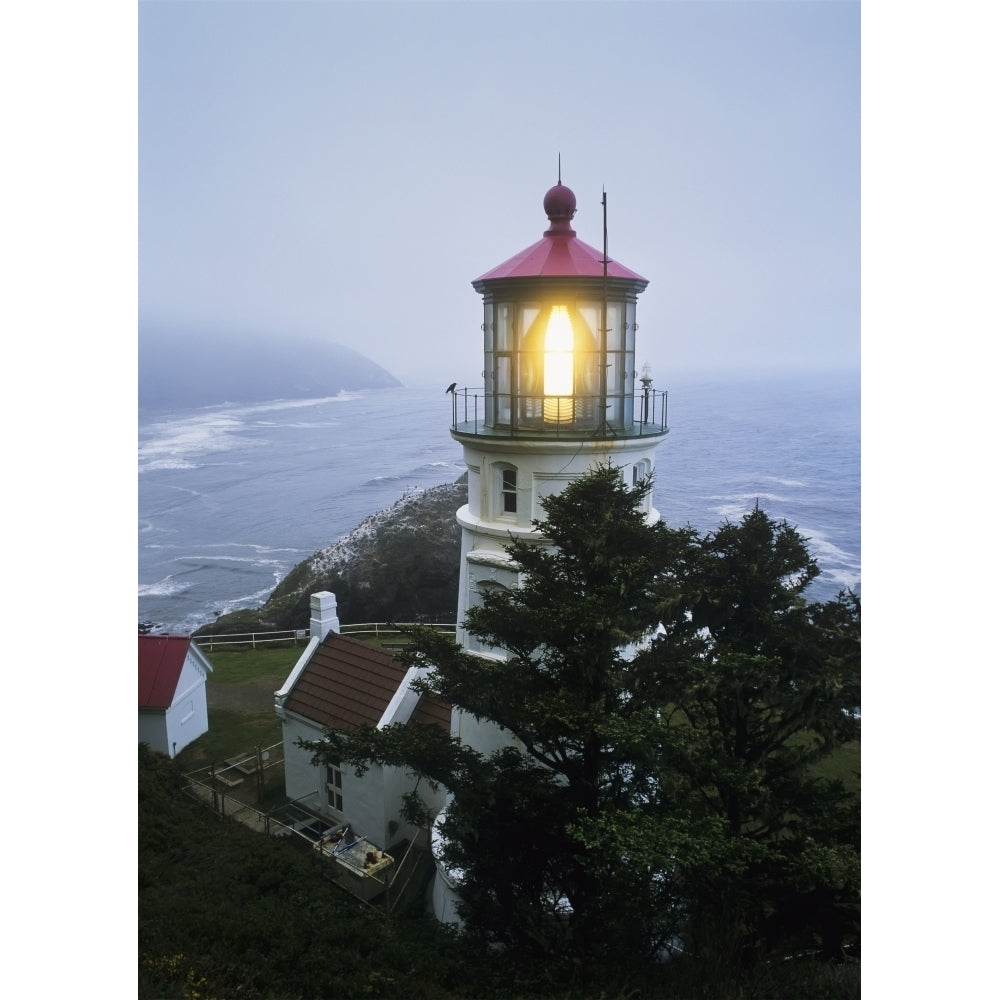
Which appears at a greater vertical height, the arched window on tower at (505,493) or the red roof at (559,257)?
the red roof at (559,257)

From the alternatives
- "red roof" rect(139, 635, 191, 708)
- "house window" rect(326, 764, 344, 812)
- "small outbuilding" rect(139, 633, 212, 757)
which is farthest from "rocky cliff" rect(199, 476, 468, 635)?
"house window" rect(326, 764, 344, 812)

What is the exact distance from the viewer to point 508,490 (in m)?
4.91

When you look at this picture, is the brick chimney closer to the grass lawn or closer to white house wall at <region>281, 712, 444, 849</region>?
white house wall at <region>281, 712, 444, 849</region>

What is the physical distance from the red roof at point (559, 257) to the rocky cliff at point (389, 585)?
8.32 m

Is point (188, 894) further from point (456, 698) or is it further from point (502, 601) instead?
point (502, 601)

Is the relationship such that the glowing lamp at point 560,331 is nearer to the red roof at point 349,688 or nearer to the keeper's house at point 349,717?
the keeper's house at point 349,717

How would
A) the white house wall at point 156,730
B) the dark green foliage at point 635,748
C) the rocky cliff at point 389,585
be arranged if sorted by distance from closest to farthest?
the dark green foliage at point 635,748
the white house wall at point 156,730
the rocky cliff at point 389,585

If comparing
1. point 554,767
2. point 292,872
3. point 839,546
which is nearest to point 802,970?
point 554,767

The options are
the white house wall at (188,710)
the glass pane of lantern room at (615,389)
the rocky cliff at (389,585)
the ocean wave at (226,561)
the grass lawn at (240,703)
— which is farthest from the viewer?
the ocean wave at (226,561)

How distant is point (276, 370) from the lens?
51.5 ft

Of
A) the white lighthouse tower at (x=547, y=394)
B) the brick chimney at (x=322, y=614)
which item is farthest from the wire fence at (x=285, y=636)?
the white lighthouse tower at (x=547, y=394)

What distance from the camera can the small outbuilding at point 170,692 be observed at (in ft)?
25.6

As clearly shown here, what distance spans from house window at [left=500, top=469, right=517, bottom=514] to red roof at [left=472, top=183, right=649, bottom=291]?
4.20 feet

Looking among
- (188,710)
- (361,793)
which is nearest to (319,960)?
(361,793)
